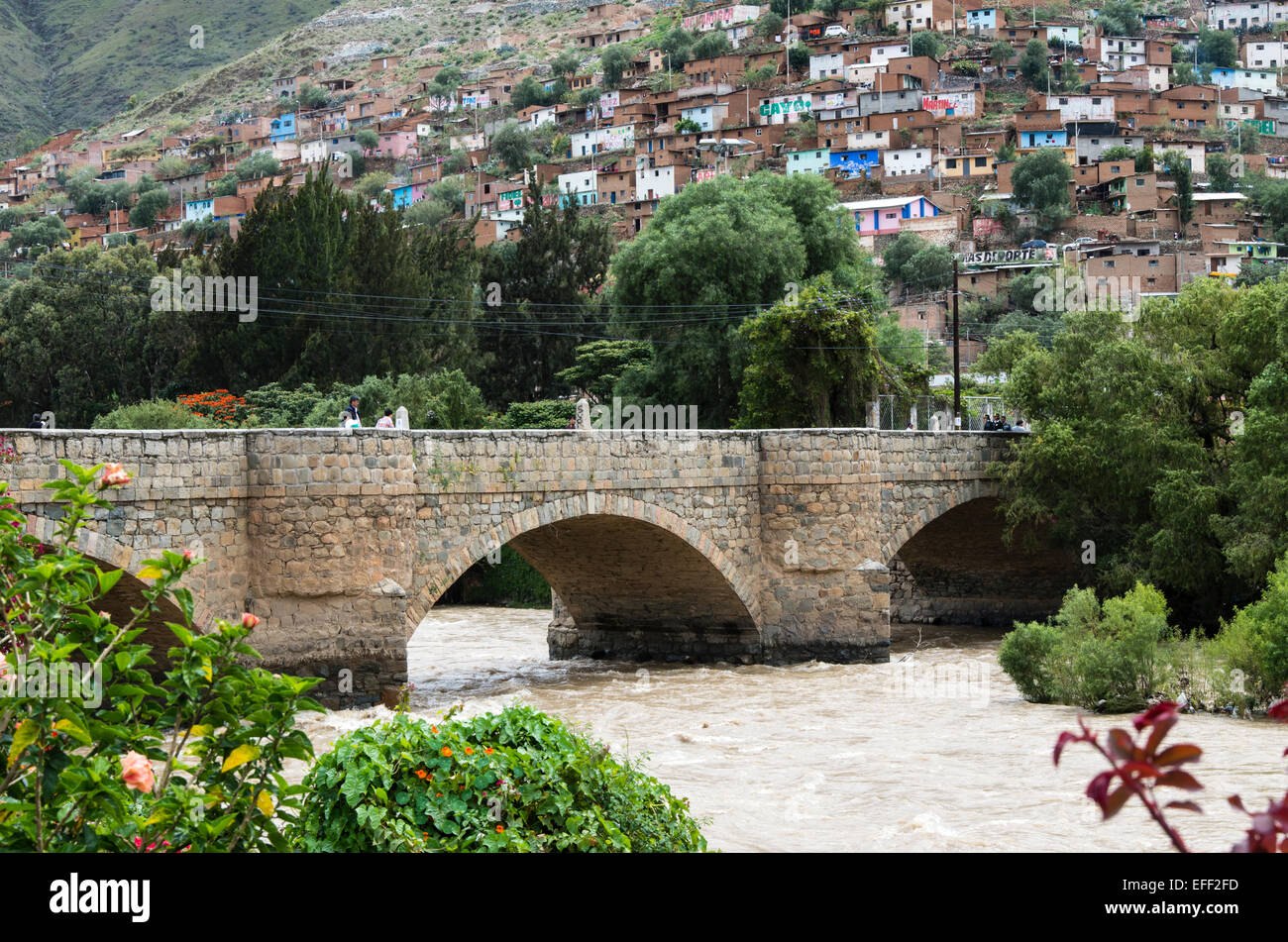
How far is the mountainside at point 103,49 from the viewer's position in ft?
464

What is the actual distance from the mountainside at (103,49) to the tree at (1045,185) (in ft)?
306

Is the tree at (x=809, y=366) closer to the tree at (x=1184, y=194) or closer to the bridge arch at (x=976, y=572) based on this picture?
the bridge arch at (x=976, y=572)

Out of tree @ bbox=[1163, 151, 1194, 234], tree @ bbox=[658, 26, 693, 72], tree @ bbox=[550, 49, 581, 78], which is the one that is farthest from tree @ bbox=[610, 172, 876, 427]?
tree @ bbox=[550, 49, 581, 78]

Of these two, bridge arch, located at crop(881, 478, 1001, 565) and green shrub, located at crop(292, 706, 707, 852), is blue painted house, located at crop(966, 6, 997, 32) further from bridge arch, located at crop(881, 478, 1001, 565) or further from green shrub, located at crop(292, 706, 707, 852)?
green shrub, located at crop(292, 706, 707, 852)

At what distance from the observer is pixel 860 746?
15.0 metres

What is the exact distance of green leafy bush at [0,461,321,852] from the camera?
4227 millimetres

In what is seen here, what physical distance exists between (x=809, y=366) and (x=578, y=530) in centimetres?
1088

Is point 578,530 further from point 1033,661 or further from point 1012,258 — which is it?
point 1012,258

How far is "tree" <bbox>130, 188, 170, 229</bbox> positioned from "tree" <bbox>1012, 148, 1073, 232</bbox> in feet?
179

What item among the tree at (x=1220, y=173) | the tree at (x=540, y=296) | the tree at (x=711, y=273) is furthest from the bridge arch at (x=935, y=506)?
the tree at (x=1220, y=173)
